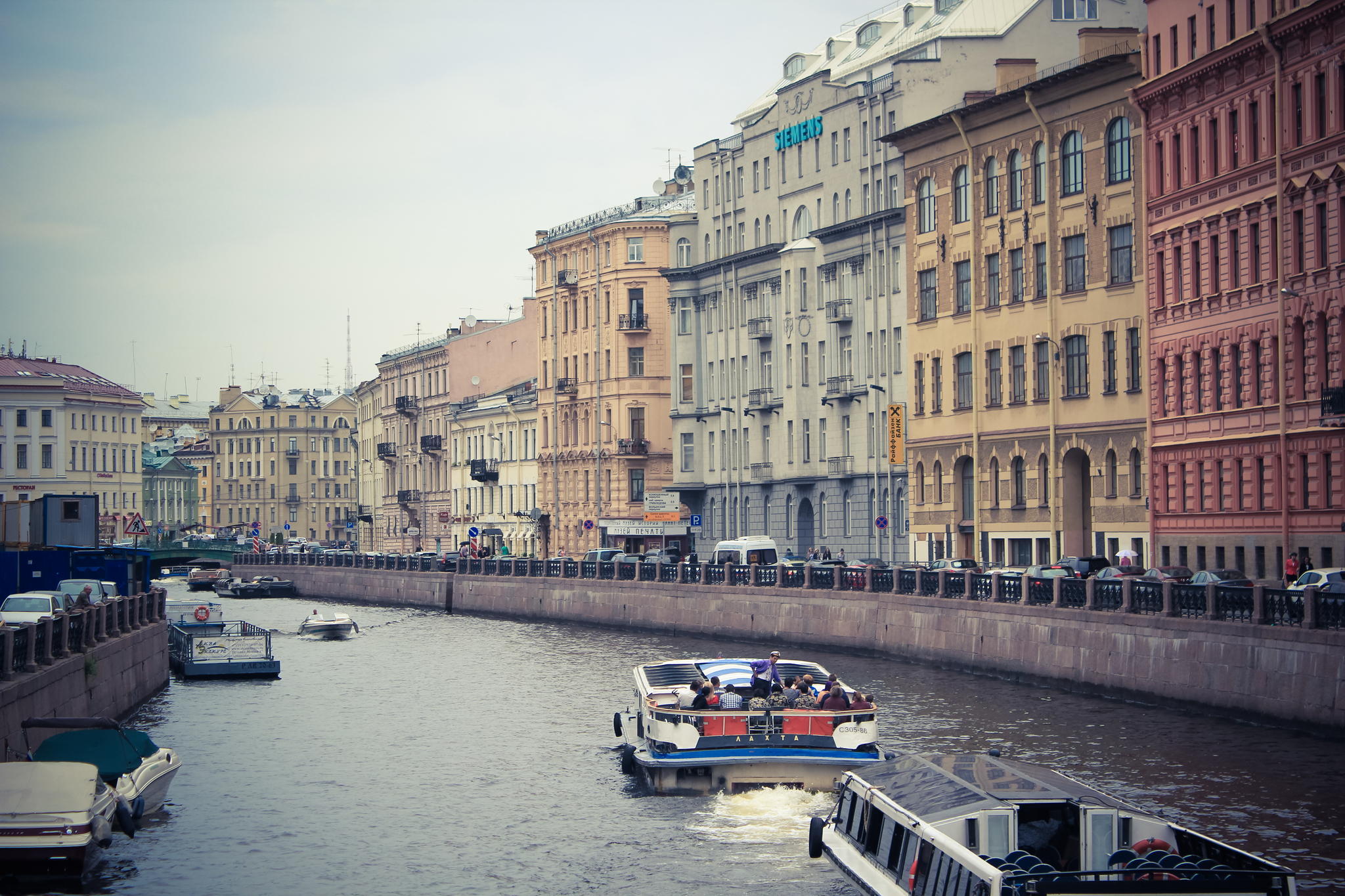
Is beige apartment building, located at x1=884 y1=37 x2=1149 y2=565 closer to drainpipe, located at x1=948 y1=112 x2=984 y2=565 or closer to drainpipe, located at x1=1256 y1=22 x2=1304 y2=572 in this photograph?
drainpipe, located at x1=948 y1=112 x2=984 y2=565

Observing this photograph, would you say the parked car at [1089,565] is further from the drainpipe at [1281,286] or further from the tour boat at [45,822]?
the tour boat at [45,822]

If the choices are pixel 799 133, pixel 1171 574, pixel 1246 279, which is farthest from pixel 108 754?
pixel 799 133

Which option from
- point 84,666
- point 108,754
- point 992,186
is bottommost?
point 108,754

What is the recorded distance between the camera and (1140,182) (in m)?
62.7

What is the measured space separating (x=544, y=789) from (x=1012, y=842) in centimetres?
1597

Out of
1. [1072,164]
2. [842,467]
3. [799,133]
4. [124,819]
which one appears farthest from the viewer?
[799,133]

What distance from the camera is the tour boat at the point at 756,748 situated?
3231 cm

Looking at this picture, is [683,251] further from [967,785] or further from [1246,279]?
[967,785]

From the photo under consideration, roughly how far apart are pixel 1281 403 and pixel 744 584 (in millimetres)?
21038

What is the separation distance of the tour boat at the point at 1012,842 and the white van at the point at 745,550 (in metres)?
53.4

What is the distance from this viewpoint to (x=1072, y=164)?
218 feet

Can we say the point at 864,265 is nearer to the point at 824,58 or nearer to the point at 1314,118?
the point at 824,58

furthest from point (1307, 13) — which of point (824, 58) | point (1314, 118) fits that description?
point (824, 58)

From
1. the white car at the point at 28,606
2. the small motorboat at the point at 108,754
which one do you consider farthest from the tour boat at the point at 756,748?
the white car at the point at 28,606
